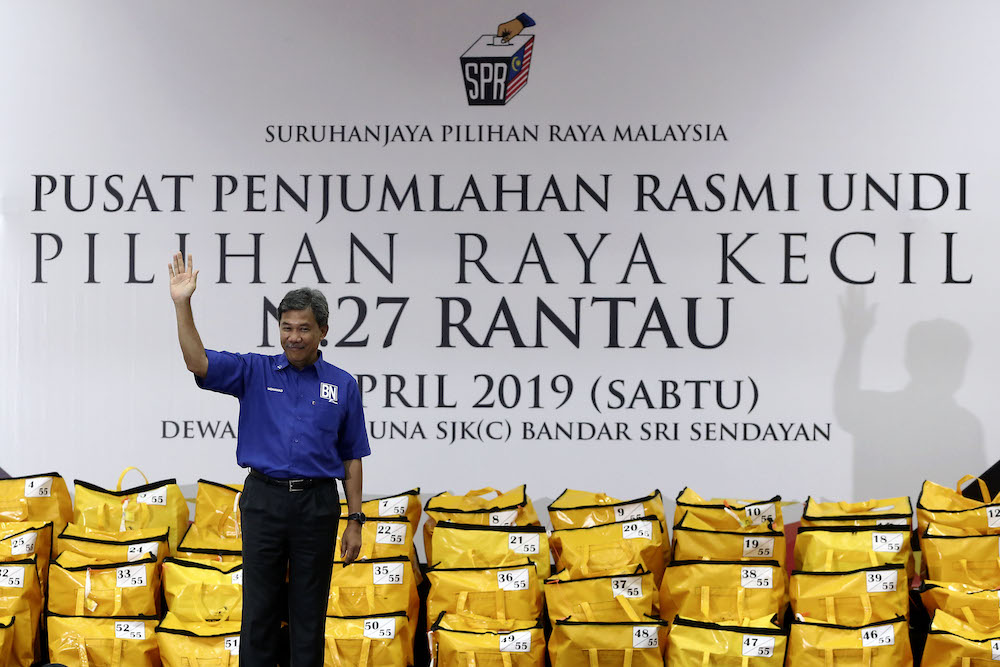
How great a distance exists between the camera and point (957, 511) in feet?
11.4

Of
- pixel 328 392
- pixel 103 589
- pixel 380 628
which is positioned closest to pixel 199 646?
pixel 103 589

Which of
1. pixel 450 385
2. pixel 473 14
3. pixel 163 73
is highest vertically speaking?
pixel 473 14

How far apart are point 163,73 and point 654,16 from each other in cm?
222

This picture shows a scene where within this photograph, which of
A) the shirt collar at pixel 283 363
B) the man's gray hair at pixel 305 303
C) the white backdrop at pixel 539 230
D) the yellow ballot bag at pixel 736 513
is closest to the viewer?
the man's gray hair at pixel 305 303

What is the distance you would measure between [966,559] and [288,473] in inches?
98.0

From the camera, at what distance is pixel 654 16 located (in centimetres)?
394

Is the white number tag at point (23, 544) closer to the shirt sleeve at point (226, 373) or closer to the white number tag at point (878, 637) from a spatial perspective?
the shirt sleeve at point (226, 373)

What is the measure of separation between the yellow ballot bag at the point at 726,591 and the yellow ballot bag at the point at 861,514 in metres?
0.31

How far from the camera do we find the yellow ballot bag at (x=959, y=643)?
289 cm

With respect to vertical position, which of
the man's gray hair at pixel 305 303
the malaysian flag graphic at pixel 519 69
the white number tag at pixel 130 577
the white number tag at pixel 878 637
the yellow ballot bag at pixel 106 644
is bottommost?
the yellow ballot bag at pixel 106 644

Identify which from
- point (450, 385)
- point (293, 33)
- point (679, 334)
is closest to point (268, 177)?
point (293, 33)

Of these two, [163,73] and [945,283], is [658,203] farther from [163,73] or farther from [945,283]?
[163,73]

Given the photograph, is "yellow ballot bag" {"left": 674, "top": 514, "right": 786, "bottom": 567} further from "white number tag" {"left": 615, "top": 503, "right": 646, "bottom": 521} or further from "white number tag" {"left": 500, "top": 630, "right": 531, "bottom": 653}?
"white number tag" {"left": 500, "top": 630, "right": 531, "bottom": 653}

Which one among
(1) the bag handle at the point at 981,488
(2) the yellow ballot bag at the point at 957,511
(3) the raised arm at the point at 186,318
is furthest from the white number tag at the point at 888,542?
(3) the raised arm at the point at 186,318
